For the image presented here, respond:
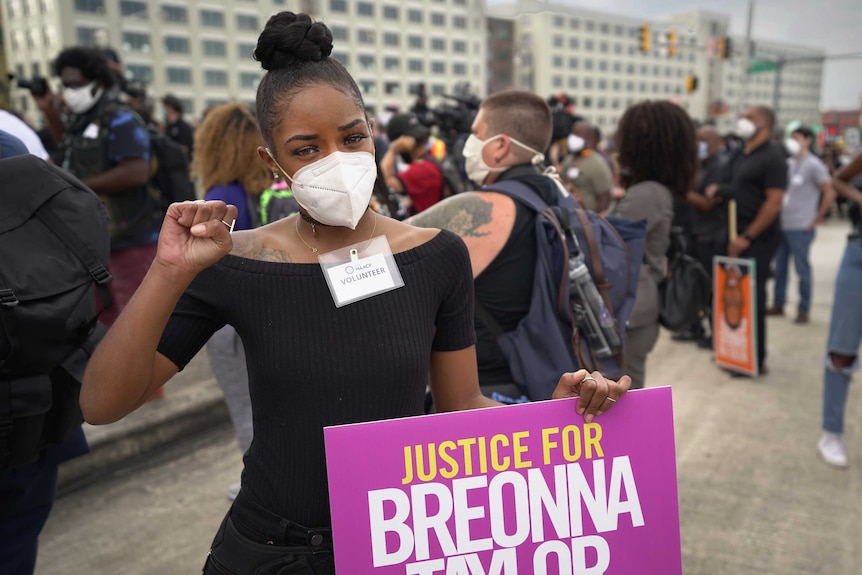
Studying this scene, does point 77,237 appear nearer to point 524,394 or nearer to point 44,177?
point 44,177

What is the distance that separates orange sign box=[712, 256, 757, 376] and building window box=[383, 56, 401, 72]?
83.0 metres

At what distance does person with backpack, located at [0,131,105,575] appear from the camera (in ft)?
5.16

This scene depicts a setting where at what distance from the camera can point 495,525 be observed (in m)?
1.30

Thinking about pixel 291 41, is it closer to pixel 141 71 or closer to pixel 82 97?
pixel 82 97

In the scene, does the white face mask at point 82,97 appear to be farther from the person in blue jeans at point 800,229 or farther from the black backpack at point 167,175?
the person in blue jeans at point 800,229

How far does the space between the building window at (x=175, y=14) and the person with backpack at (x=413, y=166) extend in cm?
6892

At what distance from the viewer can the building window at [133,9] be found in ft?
203

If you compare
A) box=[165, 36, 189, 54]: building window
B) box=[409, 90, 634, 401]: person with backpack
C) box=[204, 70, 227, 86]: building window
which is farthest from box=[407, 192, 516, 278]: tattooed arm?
box=[204, 70, 227, 86]: building window

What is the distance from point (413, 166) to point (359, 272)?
155 inches

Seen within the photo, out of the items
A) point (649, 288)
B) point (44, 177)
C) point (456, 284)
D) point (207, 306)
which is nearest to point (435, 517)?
point (456, 284)

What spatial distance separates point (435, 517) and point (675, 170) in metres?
2.76

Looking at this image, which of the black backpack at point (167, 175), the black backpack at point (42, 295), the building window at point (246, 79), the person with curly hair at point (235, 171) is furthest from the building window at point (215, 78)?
the black backpack at point (42, 295)

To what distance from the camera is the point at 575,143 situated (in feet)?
20.0

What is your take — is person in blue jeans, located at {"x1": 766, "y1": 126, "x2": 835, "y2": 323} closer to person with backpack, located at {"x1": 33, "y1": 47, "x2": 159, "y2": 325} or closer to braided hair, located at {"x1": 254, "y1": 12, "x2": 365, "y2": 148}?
person with backpack, located at {"x1": 33, "y1": 47, "x2": 159, "y2": 325}
